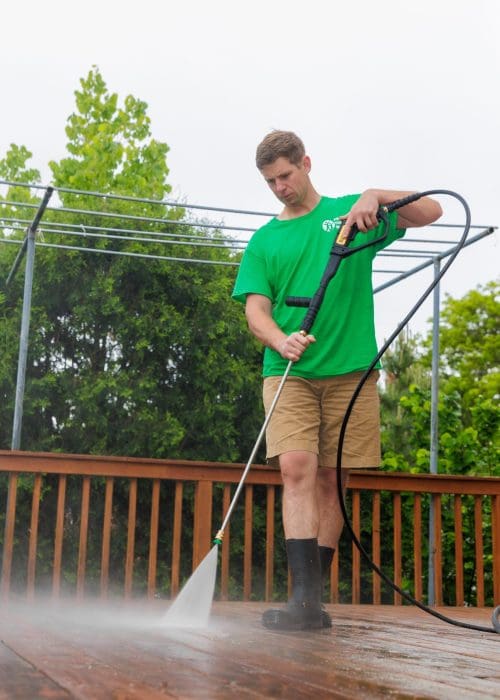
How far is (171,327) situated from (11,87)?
6202 millimetres

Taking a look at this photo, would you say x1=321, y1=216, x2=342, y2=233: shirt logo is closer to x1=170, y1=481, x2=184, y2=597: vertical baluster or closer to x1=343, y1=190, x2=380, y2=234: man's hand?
x1=343, y1=190, x2=380, y2=234: man's hand

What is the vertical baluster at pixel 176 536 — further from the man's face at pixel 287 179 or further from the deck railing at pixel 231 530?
the man's face at pixel 287 179

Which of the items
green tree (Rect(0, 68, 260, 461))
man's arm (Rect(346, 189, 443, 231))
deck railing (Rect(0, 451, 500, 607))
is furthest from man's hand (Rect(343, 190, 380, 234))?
green tree (Rect(0, 68, 260, 461))

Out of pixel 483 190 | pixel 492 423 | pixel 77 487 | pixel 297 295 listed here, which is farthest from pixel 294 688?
pixel 483 190

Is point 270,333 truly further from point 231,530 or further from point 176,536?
point 231,530

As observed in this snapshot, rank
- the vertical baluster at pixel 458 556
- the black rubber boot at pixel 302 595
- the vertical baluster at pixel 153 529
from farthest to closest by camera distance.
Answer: the vertical baluster at pixel 458 556
the vertical baluster at pixel 153 529
the black rubber boot at pixel 302 595

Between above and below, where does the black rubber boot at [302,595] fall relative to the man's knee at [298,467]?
below

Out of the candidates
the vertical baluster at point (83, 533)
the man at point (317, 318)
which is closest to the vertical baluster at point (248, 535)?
the vertical baluster at point (83, 533)

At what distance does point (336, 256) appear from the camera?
7.74 ft

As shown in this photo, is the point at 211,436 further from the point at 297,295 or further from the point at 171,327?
the point at 297,295

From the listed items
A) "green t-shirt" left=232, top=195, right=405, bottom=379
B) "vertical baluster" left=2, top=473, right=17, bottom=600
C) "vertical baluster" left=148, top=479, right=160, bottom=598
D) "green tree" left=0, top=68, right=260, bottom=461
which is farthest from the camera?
"green tree" left=0, top=68, right=260, bottom=461

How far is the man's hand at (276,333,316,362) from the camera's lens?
7.50 ft

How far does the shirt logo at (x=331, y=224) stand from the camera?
8.13 ft

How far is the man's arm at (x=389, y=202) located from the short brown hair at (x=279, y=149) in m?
0.21
